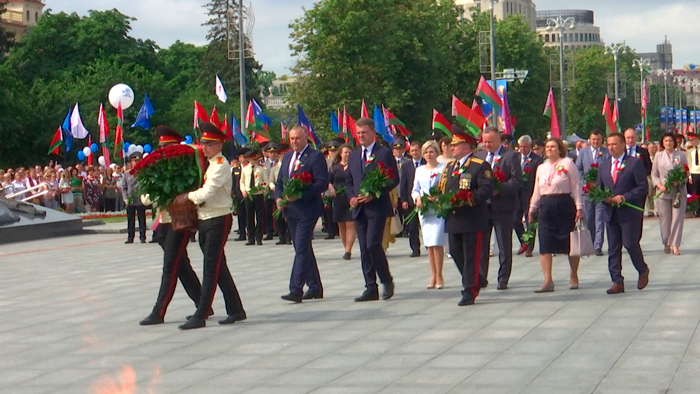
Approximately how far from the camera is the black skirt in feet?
43.3

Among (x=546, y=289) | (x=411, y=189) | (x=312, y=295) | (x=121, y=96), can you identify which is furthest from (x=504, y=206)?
(x=121, y=96)

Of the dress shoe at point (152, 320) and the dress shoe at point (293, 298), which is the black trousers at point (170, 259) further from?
the dress shoe at point (293, 298)

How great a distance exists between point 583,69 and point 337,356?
365 feet

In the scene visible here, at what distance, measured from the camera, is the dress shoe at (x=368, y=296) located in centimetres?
1295

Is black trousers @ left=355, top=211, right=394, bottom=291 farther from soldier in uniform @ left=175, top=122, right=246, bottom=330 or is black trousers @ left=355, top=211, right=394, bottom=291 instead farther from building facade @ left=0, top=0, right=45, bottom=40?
building facade @ left=0, top=0, right=45, bottom=40

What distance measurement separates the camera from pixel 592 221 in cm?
1911

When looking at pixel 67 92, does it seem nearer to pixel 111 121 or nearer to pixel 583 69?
pixel 111 121

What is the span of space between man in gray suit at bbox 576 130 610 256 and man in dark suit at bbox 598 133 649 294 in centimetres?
452

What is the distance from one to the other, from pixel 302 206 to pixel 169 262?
1.93 m

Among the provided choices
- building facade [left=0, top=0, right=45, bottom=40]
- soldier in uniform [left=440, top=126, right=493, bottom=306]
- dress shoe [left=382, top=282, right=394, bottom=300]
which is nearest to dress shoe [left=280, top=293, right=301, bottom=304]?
dress shoe [left=382, top=282, right=394, bottom=300]

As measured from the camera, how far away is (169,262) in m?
11.4

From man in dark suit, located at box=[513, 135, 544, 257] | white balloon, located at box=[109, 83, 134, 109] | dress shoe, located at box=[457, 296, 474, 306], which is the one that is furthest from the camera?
white balloon, located at box=[109, 83, 134, 109]

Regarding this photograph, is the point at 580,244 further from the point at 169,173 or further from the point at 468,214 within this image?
the point at 169,173

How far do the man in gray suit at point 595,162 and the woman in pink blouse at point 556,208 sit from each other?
4663 mm
